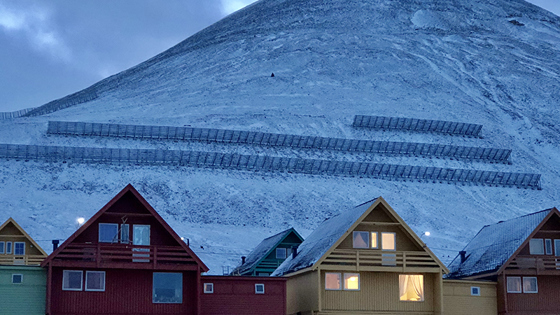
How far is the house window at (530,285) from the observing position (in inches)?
1582

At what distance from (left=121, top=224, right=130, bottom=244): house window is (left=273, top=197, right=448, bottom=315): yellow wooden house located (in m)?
7.37

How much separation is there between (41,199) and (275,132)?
33.5m

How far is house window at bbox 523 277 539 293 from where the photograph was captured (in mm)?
40188

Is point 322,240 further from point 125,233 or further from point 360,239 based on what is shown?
point 125,233

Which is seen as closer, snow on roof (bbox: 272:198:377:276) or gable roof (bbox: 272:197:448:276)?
gable roof (bbox: 272:197:448:276)

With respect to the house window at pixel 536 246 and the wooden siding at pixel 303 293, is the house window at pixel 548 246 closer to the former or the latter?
the house window at pixel 536 246

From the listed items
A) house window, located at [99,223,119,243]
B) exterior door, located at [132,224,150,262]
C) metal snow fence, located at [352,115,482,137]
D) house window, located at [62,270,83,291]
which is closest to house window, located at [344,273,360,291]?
exterior door, located at [132,224,150,262]

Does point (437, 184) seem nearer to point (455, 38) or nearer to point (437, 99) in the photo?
point (437, 99)

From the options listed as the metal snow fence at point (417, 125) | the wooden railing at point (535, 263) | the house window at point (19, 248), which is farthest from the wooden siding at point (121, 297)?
the metal snow fence at point (417, 125)

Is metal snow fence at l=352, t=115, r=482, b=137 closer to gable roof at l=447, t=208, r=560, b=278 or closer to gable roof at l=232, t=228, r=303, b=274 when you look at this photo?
gable roof at l=232, t=228, r=303, b=274

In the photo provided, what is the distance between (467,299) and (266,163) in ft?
151

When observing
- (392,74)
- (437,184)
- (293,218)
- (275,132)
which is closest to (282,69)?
(392,74)

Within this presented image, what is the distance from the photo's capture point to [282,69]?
127188 millimetres

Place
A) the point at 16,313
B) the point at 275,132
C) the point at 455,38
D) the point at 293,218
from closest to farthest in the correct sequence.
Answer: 1. the point at 16,313
2. the point at 293,218
3. the point at 275,132
4. the point at 455,38
